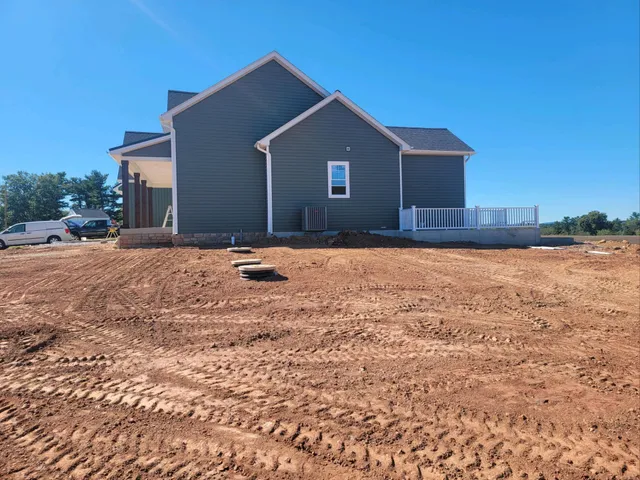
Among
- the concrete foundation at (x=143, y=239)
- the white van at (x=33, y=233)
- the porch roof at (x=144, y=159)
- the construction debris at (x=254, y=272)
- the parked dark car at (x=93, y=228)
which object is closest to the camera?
the construction debris at (x=254, y=272)

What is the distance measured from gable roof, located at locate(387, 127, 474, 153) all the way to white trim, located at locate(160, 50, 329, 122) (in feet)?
15.9

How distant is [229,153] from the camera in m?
14.0

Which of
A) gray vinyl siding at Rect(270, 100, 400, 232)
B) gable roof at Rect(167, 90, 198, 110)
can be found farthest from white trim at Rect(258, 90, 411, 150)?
gable roof at Rect(167, 90, 198, 110)

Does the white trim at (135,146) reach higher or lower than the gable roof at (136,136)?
lower

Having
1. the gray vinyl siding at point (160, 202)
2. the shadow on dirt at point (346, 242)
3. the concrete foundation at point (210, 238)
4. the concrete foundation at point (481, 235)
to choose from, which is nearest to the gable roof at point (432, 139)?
the concrete foundation at point (481, 235)

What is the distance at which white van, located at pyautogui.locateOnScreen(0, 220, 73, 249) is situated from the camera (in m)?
18.5

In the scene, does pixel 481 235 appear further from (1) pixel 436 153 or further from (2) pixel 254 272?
(2) pixel 254 272

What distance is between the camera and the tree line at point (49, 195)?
2181 inches

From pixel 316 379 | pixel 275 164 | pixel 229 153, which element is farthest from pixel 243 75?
pixel 316 379

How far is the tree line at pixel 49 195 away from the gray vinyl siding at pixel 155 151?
47.5m

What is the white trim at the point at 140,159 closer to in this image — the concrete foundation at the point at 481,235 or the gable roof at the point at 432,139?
the concrete foundation at the point at 481,235

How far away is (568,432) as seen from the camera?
2859mm

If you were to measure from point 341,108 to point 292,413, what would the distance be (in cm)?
1346

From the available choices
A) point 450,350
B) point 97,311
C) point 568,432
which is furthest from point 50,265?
point 568,432
